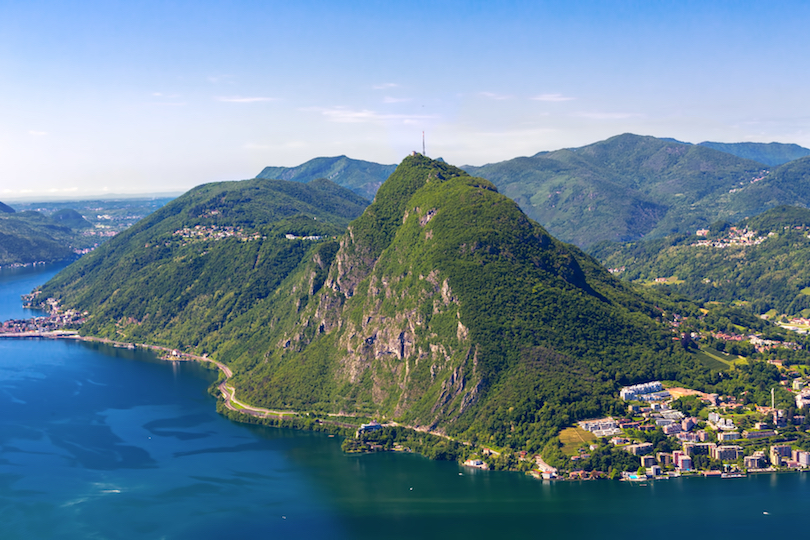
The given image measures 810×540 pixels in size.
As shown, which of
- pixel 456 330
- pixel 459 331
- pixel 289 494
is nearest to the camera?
pixel 289 494

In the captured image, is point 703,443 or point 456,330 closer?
point 703,443

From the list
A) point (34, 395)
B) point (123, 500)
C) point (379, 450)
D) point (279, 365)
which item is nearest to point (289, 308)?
point (279, 365)

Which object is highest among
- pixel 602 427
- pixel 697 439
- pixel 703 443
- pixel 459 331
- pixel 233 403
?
pixel 459 331

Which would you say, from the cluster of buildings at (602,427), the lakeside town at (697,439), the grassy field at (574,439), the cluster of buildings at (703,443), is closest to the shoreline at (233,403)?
the lakeside town at (697,439)

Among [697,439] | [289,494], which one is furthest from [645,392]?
[289,494]

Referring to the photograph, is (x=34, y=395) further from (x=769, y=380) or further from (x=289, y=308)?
(x=769, y=380)

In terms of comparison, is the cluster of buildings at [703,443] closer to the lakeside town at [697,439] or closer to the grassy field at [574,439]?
the lakeside town at [697,439]

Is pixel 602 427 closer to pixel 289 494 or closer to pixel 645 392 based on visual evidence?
pixel 645 392
